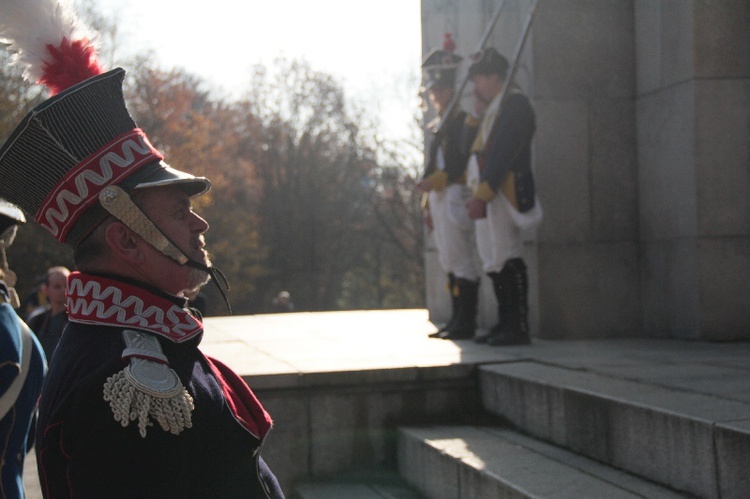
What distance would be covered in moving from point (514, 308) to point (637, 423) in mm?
3058

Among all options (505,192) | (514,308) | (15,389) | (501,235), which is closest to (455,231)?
(501,235)

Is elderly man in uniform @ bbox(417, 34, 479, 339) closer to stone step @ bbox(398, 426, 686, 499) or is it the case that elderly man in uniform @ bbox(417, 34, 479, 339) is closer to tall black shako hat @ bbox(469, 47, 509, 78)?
tall black shako hat @ bbox(469, 47, 509, 78)

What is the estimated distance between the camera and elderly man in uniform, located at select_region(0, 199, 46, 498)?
369 cm

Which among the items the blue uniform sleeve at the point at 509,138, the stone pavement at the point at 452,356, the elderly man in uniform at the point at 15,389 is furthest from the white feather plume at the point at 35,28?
the blue uniform sleeve at the point at 509,138

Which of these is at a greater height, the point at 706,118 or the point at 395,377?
the point at 706,118

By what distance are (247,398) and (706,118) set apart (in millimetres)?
5431

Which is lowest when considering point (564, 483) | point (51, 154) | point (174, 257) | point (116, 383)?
point (564, 483)

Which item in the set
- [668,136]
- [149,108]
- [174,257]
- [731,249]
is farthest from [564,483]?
[149,108]

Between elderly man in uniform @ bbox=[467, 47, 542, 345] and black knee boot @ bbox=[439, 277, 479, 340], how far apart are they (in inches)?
20.5

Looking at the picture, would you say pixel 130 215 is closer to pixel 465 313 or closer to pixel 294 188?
pixel 465 313

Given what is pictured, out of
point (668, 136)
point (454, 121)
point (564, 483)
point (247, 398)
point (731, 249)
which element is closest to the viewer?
point (247, 398)

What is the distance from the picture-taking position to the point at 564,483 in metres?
3.96

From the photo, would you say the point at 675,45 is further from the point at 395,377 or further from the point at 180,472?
the point at 180,472

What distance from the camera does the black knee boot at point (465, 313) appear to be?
789 centimetres
